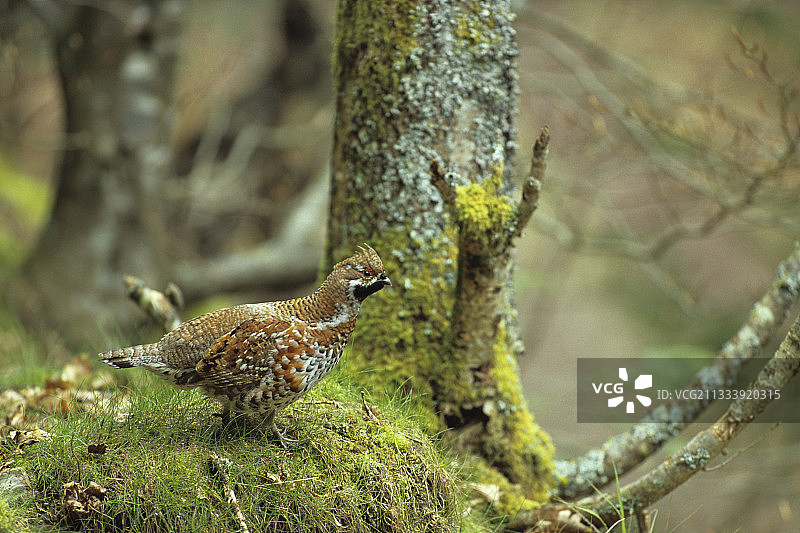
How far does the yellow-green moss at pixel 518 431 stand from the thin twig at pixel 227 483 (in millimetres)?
1626

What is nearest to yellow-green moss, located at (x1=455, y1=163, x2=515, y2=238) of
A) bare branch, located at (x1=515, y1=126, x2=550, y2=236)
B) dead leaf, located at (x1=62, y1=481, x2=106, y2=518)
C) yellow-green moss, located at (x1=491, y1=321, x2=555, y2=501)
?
bare branch, located at (x1=515, y1=126, x2=550, y2=236)

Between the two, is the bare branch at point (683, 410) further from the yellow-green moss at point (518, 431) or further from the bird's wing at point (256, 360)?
the bird's wing at point (256, 360)

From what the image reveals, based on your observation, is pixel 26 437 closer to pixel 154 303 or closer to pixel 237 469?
pixel 237 469

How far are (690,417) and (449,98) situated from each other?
2320mm

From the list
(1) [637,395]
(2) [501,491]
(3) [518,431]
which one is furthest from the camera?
(1) [637,395]

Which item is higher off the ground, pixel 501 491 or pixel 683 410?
pixel 683 410

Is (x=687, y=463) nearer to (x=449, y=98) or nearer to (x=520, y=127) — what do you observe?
(x=449, y=98)

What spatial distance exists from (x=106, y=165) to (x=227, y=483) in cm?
519

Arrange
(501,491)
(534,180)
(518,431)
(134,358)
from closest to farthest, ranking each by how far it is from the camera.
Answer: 1. (134,358)
2. (534,180)
3. (501,491)
4. (518,431)

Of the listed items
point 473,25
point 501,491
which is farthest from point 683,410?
point 473,25

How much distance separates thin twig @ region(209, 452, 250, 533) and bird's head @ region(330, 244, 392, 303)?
871 millimetres

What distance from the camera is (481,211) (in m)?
3.46

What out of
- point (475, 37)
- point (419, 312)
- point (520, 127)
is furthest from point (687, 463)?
point (520, 127)

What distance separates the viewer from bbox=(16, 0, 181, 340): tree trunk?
22.5 feet
